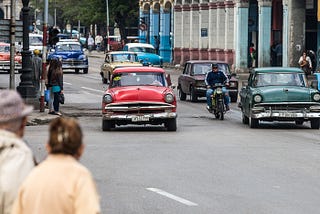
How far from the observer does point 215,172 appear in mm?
17188

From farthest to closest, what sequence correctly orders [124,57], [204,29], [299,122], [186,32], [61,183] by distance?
1. [186,32]
2. [204,29]
3. [124,57]
4. [299,122]
5. [61,183]

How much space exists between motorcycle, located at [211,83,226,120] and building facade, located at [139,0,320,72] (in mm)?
Result: 24120

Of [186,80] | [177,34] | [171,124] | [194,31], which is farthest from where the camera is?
[177,34]

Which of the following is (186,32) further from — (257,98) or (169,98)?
(169,98)

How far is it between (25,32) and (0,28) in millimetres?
869

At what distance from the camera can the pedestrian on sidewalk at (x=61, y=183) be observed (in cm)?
591

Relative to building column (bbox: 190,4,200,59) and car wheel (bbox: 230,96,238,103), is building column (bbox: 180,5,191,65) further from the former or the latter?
car wheel (bbox: 230,96,238,103)

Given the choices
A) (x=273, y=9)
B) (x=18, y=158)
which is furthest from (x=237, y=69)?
(x=18, y=158)

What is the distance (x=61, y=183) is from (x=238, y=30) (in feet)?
183

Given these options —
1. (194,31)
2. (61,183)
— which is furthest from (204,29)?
(61,183)

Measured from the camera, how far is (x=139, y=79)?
26.4 metres

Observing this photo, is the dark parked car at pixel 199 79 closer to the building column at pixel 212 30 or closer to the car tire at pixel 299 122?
the car tire at pixel 299 122

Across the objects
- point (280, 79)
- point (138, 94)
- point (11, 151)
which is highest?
point (11, 151)

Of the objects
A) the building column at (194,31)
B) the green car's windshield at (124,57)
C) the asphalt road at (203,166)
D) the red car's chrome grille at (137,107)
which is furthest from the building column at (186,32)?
the red car's chrome grille at (137,107)
